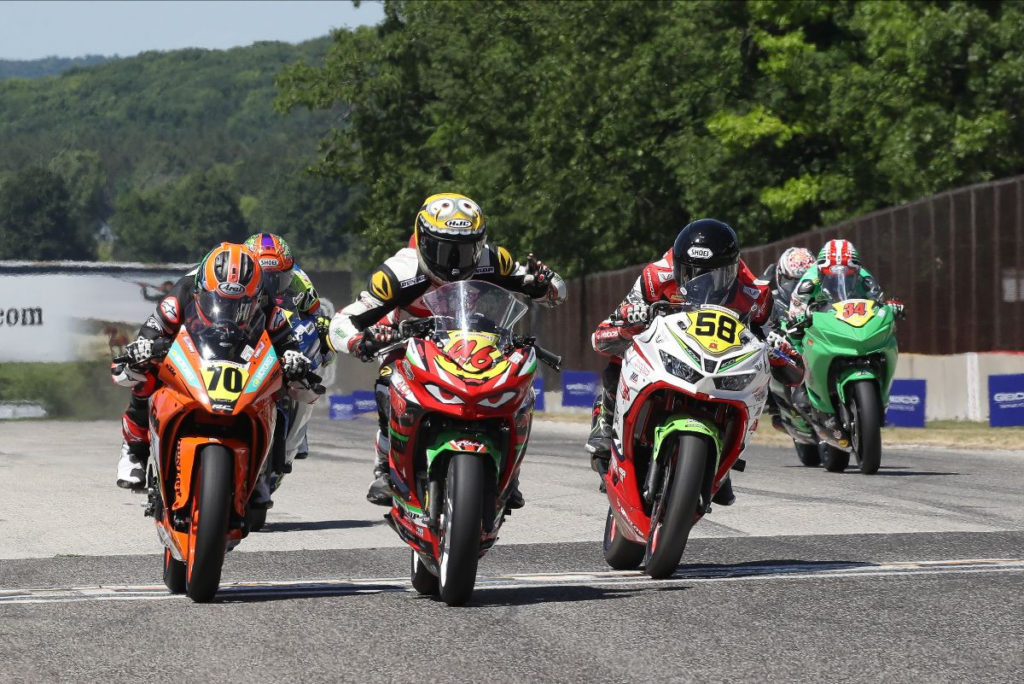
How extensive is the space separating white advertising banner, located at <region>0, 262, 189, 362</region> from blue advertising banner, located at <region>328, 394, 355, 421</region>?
Answer: 179 inches

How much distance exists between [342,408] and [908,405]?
19.1 m

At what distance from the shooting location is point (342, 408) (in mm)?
40938

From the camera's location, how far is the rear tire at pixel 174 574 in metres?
8.76

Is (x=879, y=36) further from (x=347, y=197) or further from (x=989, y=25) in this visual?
(x=347, y=197)

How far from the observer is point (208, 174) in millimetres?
191375

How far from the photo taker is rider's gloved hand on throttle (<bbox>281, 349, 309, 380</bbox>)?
8.73 metres

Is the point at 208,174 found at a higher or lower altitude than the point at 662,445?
higher

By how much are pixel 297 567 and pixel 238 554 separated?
0.84 metres

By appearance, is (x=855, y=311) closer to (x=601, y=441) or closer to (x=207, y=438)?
(x=601, y=441)

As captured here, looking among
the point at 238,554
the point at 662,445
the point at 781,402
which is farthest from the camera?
the point at 781,402

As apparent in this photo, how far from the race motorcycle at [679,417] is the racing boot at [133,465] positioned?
234cm

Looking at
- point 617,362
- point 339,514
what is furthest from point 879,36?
point 617,362

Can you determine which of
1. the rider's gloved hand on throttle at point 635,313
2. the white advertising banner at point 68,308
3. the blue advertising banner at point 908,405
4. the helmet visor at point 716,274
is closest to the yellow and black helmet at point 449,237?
the rider's gloved hand on throttle at point 635,313

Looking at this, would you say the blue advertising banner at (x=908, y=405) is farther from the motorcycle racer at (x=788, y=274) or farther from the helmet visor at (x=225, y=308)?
the helmet visor at (x=225, y=308)
